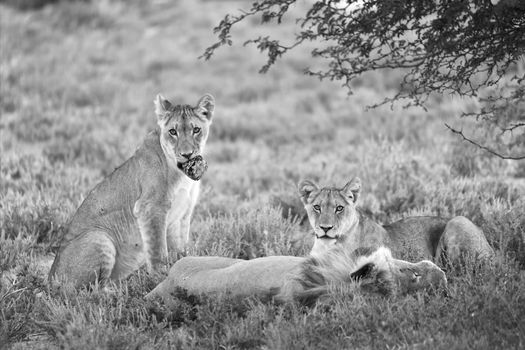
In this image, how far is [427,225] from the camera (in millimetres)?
7855

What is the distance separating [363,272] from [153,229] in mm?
2346

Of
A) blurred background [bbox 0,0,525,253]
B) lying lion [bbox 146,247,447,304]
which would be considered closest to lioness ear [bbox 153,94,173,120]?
blurred background [bbox 0,0,525,253]

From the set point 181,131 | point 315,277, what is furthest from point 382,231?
point 181,131

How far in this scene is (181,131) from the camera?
777cm

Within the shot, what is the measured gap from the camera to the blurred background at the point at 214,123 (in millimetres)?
9977

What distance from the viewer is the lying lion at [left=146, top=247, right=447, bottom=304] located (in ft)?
19.9

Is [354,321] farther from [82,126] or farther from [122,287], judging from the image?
[82,126]

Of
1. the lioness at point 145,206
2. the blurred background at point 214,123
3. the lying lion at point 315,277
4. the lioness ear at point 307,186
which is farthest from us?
the blurred background at point 214,123

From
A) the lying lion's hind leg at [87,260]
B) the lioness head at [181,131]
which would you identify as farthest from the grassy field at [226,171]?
the lioness head at [181,131]

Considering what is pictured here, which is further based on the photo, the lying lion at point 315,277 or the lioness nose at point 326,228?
the lioness nose at point 326,228

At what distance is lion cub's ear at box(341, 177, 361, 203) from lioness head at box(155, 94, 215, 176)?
138 cm

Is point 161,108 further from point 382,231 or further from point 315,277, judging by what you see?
point 315,277

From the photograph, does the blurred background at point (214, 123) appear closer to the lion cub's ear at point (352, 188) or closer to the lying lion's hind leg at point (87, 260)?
the lion cub's ear at point (352, 188)

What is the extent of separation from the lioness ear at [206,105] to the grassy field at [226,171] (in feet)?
3.86
